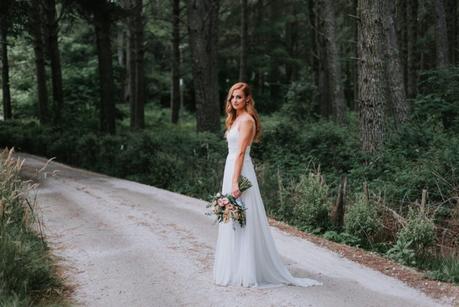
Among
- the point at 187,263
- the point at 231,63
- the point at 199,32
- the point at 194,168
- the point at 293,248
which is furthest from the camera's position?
the point at 231,63

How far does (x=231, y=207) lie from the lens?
20.2ft

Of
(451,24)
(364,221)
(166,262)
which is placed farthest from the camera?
(451,24)

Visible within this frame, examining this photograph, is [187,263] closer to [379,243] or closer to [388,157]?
[379,243]

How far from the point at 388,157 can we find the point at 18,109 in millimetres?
30514

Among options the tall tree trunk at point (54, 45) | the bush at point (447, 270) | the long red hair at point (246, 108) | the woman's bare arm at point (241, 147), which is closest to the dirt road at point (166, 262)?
the bush at point (447, 270)

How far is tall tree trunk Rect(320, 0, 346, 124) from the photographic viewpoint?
1912cm

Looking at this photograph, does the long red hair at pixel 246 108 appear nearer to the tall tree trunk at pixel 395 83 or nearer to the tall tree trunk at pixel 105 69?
the tall tree trunk at pixel 395 83

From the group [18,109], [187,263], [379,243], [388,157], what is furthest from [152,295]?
[18,109]

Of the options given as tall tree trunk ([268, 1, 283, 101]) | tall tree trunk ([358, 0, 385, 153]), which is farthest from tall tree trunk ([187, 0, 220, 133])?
tall tree trunk ([268, 1, 283, 101])

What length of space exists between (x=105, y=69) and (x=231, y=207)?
48.0 ft

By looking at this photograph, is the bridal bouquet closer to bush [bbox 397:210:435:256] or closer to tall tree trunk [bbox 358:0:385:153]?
bush [bbox 397:210:435:256]

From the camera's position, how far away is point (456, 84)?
1431 cm

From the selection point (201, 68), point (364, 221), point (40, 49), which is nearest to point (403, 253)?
point (364, 221)

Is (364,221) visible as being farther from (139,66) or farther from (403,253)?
(139,66)
